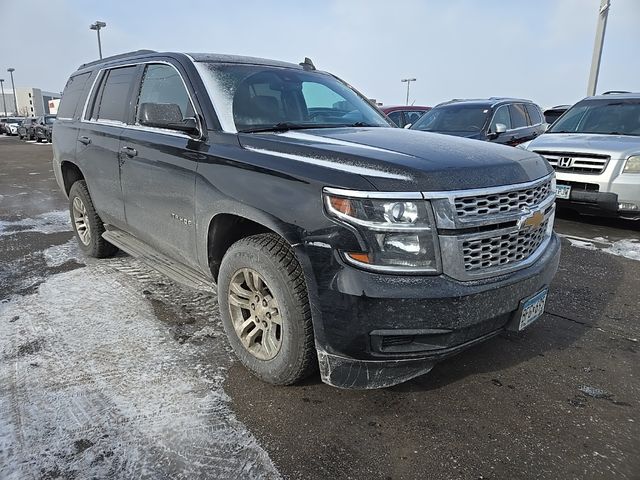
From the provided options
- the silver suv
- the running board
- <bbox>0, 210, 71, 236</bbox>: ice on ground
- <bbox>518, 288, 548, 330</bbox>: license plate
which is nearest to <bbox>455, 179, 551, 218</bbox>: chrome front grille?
<bbox>518, 288, 548, 330</bbox>: license plate

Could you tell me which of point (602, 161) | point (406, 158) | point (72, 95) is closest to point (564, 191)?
point (602, 161)

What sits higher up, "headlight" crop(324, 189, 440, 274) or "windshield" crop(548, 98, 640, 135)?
"windshield" crop(548, 98, 640, 135)

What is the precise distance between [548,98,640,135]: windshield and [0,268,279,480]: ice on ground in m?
6.81

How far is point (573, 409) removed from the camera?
2.57 meters

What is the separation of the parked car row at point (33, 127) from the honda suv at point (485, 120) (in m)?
22.6

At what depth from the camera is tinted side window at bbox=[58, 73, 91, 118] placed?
4957mm

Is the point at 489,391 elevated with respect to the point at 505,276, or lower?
lower

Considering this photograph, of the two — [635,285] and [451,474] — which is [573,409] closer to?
[451,474]

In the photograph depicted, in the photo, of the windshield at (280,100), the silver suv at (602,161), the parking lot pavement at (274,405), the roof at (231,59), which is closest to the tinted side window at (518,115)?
the silver suv at (602,161)

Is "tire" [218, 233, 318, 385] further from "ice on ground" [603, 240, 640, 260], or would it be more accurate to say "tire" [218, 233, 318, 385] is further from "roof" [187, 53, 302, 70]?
"ice on ground" [603, 240, 640, 260]

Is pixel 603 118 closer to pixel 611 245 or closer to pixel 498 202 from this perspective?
pixel 611 245

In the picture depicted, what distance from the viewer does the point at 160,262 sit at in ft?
12.0

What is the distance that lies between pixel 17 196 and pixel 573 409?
991 centimetres

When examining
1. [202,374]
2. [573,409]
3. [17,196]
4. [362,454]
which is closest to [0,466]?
[202,374]
